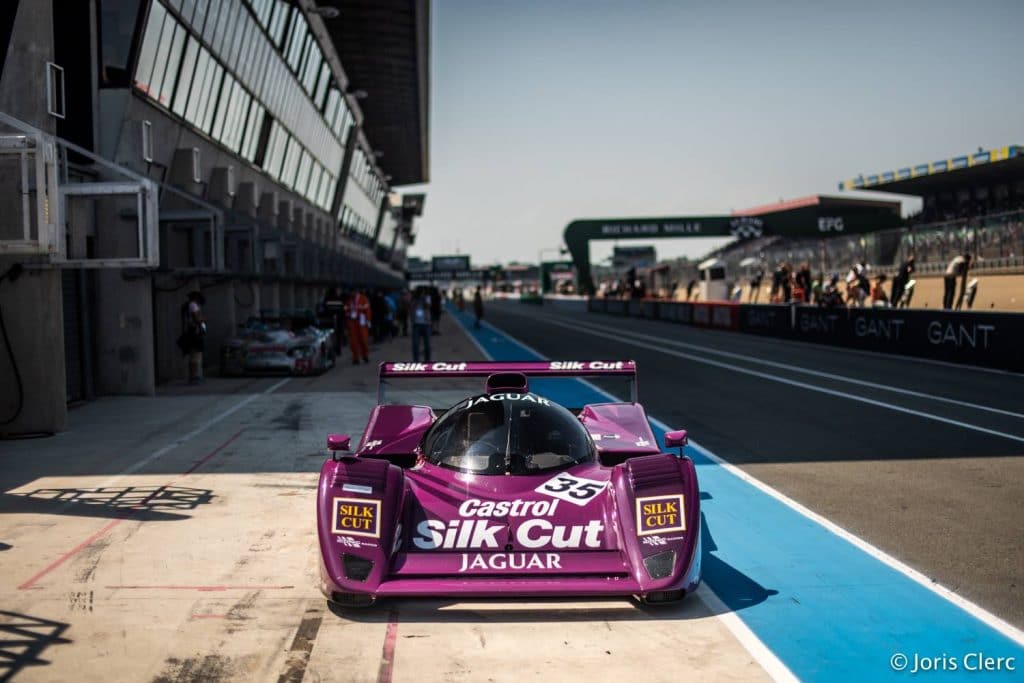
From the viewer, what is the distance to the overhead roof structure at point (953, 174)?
147ft

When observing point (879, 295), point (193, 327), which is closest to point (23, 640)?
point (193, 327)

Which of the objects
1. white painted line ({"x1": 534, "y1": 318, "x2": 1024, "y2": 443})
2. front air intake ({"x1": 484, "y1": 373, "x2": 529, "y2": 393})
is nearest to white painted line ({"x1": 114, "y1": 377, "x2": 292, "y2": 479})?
front air intake ({"x1": 484, "y1": 373, "x2": 529, "y2": 393})

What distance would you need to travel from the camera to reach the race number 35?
6.20m

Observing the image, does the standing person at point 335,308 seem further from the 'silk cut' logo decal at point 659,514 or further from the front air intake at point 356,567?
the 'silk cut' logo decal at point 659,514

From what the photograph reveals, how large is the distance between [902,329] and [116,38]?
743 inches

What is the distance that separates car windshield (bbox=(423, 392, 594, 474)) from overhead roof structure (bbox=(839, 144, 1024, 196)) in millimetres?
43196

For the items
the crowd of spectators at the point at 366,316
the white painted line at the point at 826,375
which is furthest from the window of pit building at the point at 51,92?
the white painted line at the point at 826,375

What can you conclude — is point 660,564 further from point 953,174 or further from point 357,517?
point 953,174

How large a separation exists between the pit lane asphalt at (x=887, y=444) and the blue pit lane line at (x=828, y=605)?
1.01 ft

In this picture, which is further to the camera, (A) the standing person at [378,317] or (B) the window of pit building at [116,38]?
(A) the standing person at [378,317]

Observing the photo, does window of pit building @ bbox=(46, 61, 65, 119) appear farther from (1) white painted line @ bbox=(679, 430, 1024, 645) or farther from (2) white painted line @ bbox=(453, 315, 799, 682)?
(2) white painted line @ bbox=(453, 315, 799, 682)

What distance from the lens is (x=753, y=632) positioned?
17.6 feet

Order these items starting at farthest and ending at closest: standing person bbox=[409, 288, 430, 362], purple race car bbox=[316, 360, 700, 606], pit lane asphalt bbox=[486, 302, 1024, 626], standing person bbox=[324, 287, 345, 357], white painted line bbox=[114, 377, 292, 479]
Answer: standing person bbox=[324, 287, 345, 357] < standing person bbox=[409, 288, 430, 362] < white painted line bbox=[114, 377, 292, 479] < pit lane asphalt bbox=[486, 302, 1024, 626] < purple race car bbox=[316, 360, 700, 606]

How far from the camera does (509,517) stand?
Answer: 598 centimetres
